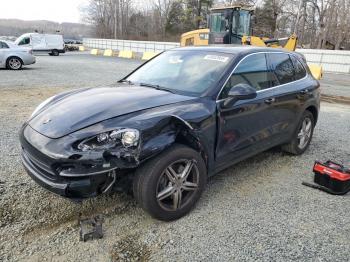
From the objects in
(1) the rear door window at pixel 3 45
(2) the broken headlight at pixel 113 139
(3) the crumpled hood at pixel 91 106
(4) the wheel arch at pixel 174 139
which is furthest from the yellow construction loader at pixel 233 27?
(2) the broken headlight at pixel 113 139

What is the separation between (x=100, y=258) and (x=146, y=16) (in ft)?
220

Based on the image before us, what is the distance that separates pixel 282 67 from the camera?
464 cm

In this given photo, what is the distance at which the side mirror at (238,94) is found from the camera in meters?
3.43

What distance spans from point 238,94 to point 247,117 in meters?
0.48

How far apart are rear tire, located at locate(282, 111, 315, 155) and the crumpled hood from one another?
2.38 m

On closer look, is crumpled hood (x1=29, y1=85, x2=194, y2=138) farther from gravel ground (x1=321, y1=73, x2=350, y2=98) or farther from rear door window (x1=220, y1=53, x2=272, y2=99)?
gravel ground (x1=321, y1=73, x2=350, y2=98)

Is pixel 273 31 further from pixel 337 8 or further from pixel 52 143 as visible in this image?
pixel 52 143

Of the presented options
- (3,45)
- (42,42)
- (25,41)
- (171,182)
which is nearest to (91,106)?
(171,182)

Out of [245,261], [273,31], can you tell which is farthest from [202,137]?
[273,31]

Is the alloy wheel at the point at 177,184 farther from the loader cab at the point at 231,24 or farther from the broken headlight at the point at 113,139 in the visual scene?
the loader cab at the point at 231,24

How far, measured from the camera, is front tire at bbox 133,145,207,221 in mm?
2848

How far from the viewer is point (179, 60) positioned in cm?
413

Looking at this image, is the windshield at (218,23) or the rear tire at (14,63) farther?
the rear tire at (14,63)

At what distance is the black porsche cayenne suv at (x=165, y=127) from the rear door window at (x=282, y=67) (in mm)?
18
